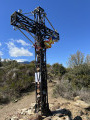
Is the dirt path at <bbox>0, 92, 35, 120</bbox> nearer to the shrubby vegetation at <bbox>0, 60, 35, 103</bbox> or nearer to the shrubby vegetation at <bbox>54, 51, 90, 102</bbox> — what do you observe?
A: the shrubby vegetation at <bbox>0, 60, 35, 103</bbox>

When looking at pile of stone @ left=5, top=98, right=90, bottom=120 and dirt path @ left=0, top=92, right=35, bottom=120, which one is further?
dirt path @ left=0, top=92, right=35, bottom=120

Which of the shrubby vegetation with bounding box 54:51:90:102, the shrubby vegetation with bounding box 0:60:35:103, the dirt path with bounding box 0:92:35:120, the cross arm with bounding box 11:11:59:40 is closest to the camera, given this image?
the cross arm with bounding box 11:11:59:40

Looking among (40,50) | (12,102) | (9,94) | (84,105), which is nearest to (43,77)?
(40,50)

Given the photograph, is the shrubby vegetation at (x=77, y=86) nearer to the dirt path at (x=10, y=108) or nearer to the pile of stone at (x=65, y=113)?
the pile of stone at (x=65, y=113)

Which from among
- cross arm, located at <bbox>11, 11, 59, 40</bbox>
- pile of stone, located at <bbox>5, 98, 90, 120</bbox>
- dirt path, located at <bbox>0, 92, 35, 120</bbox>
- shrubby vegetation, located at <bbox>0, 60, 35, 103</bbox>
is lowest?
dirt path, located at <bbox>0, 92, 35, 120</bbox>

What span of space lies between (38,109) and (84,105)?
2316 millimetres

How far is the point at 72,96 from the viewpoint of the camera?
5809 mm

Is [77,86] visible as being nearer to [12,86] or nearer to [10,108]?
[10,108]

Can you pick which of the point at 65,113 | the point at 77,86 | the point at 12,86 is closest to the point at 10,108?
the point at 12,86

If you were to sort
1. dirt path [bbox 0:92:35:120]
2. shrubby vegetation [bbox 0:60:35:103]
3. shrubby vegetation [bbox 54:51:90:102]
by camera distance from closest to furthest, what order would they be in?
dirt path [bbox 0:92:35:120] < shrubby vegetation [bbox 54:51:90:102] < shrubby vegetation [bbox 0:60:35:103]

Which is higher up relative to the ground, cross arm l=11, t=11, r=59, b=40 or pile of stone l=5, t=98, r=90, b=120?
cross arm l=11, t=11, r=59, b=40

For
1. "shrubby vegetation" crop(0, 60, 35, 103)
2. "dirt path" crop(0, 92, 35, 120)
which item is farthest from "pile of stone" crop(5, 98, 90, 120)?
"shrubby vegetation" crop(0, 60, 35, 103)

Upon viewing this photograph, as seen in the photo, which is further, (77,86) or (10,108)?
(77,86)

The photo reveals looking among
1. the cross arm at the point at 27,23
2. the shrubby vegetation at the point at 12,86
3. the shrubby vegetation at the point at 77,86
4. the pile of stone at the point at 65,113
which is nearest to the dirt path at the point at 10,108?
the pile of stone at the point at 65,113
